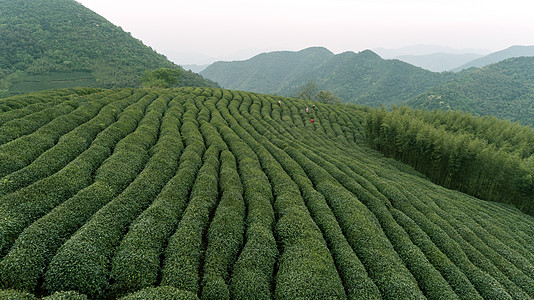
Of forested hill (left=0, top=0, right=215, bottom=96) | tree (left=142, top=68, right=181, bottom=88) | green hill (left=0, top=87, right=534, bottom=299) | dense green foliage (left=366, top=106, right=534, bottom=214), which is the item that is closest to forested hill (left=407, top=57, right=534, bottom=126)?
dense green foliage (left=366, top=106, right=534, bottom=214)

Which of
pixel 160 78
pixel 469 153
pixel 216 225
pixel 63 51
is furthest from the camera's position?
pixel 63 51

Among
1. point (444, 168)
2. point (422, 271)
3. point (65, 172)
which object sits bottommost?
point (444, 168)

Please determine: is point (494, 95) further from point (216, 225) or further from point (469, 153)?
point (216, 225)

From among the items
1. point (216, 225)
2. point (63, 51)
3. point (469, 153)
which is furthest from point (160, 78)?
point (63, 51)

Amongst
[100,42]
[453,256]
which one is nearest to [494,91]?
[453,256]

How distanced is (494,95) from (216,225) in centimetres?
16890

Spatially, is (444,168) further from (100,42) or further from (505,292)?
(100,42)

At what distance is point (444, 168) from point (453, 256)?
84.4 feet

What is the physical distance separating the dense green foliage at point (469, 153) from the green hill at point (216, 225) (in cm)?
465

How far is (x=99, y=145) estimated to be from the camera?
22.4 m

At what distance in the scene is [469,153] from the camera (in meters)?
32.8

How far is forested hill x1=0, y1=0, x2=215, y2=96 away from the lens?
322 feet

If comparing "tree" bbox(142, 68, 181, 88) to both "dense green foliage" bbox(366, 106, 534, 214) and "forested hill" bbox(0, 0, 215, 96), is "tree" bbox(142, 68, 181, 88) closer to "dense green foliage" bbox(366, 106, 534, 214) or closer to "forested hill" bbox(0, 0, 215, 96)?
"forested hill" bbox(0, 0, 215, 96)

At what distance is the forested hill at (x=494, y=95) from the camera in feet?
346
